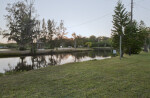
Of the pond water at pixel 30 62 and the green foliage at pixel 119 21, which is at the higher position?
the green foliage at pixel 119 21

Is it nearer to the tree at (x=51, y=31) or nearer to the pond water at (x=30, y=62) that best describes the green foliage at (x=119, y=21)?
the pond water at (x=30, y=62)

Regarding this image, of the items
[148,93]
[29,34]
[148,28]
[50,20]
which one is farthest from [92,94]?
[50,20]

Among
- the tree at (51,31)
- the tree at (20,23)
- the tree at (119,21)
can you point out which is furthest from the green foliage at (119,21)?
the tree at (51,31)

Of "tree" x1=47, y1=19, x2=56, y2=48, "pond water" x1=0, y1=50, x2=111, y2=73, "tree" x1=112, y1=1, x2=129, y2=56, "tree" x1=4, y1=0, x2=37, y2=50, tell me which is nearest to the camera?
"pond water" x1=0, y1=50, x2=111, y2=73

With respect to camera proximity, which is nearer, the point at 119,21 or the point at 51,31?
the point at 119,21

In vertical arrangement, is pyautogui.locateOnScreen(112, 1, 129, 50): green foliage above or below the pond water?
above

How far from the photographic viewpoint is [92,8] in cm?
1516

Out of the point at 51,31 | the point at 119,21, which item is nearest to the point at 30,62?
the point at 119,21

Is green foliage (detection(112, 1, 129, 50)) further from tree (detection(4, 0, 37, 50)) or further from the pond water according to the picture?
tree (detection(4, 0, 37, 50))

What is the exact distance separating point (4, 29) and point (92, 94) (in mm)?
24428

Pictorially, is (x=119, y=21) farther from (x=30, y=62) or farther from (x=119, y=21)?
(x=30, y=62)

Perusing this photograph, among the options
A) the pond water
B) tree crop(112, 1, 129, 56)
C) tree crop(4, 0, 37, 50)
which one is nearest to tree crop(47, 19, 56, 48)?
tree crop(4, 0, 37, 50)

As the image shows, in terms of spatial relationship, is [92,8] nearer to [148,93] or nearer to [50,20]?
[148,93]

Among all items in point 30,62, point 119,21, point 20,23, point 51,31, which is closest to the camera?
point 119,21
